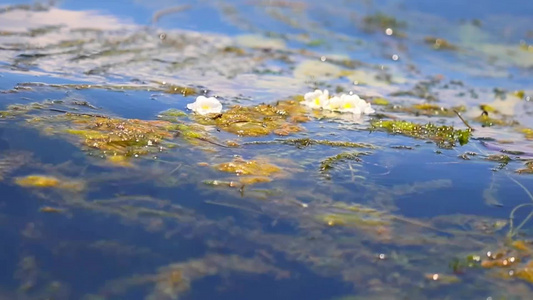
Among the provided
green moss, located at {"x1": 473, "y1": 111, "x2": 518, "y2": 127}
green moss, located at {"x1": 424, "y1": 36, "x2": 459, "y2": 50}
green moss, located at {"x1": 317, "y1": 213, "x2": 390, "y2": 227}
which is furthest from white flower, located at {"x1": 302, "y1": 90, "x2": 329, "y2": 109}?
green moss, located at {"x1": 424, "y1": 36, "x2": 459, "y2": 50}

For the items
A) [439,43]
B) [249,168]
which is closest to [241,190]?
[249,168]

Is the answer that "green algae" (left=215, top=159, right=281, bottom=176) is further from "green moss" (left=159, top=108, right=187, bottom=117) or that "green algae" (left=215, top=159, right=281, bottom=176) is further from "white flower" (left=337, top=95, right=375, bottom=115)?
"white flower" (left=337, top=95, right=375, bottom=115)

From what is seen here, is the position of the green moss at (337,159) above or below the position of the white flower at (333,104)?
below

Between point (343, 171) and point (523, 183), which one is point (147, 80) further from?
point (523, 183)

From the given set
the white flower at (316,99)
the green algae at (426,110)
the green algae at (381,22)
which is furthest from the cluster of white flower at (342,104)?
the green algae at (381,22)

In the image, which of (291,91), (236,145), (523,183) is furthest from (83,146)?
(291,91)

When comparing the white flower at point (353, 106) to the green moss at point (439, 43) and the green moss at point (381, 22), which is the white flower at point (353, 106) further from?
the green moss at point (381, 22)

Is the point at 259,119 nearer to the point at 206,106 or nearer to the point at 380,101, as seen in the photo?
the point at 206,106
